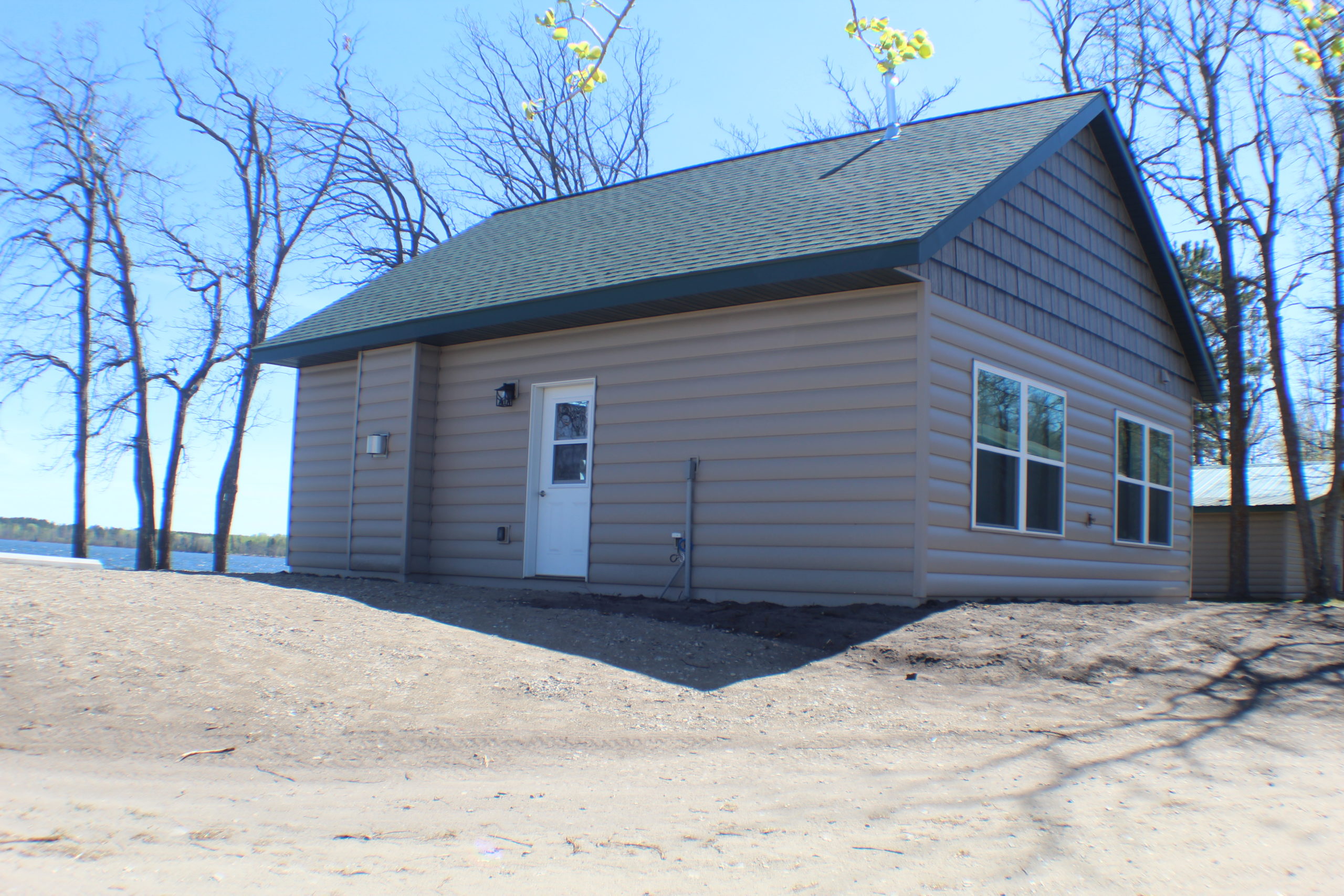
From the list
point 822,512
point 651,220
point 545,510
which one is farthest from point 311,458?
point 822,512

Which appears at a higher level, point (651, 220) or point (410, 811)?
point (651, 220)

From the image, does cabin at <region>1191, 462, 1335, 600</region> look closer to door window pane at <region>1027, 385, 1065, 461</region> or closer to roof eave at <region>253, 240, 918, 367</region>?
Answer: door window pane at <region>1027, 385, 1065, 461</region>

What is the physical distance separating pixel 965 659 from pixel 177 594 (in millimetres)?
5422

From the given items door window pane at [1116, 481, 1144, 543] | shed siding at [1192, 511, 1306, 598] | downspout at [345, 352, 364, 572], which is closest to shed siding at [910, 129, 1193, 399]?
door window pane at [1116, 481, 1144, 543]

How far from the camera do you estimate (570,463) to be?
31.2ft

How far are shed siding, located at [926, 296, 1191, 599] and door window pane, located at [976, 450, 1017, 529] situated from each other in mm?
146

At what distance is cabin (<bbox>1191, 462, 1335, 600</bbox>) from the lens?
62.3ft

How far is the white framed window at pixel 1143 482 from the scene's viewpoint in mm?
10547

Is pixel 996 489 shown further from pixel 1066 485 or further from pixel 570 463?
pixel 570 463

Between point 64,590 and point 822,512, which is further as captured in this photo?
point 822,512

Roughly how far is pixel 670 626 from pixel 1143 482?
22.8ft

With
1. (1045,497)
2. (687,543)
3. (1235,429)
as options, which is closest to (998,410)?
(1045,497)

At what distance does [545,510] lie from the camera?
9641mm

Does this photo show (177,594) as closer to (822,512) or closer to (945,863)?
(822,512)
